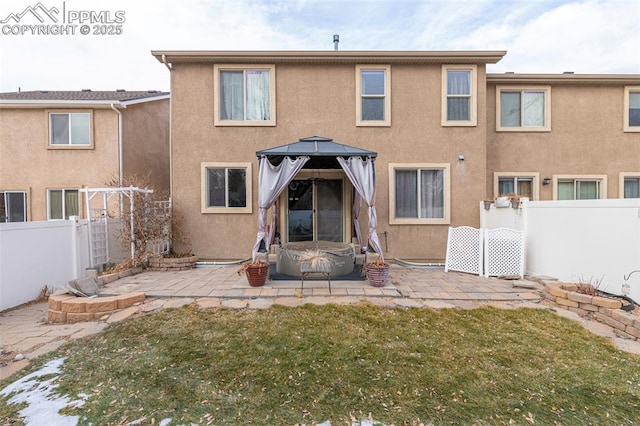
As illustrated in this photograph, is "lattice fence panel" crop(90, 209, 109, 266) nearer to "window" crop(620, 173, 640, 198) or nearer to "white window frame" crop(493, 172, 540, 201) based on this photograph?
"white window frame" crop(493, 172, 540, 201)

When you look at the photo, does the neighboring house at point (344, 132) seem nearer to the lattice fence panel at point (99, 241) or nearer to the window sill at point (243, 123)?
the window sill at point (243, 123)

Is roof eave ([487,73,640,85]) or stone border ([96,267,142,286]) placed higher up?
roof eave ([487,73,640,85])

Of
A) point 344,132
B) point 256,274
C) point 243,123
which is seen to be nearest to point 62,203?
point 243,123

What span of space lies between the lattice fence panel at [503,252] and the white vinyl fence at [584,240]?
0.33 metres

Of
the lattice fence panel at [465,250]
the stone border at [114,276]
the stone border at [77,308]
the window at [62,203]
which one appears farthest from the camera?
the window at [62,203]

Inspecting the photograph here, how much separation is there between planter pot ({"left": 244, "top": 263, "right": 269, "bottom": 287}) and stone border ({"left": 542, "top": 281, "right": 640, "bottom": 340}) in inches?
219

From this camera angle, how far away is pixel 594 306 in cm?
466

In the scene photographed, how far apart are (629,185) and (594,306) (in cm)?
803

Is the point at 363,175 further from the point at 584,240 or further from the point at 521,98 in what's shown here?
the point at 521,98

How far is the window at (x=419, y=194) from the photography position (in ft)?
28.1

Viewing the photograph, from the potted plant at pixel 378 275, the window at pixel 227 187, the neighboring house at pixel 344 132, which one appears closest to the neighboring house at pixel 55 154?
the neighboring house at pixel 344 132

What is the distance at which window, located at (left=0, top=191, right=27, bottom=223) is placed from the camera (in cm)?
981

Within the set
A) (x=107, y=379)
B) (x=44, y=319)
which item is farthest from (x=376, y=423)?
(x=44, y=319)

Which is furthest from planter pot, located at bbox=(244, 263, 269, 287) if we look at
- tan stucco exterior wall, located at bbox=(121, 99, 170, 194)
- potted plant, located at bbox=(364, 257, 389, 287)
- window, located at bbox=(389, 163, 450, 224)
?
tan stucco exterior wall, located at bbox=(121, 99, 170, 194)
